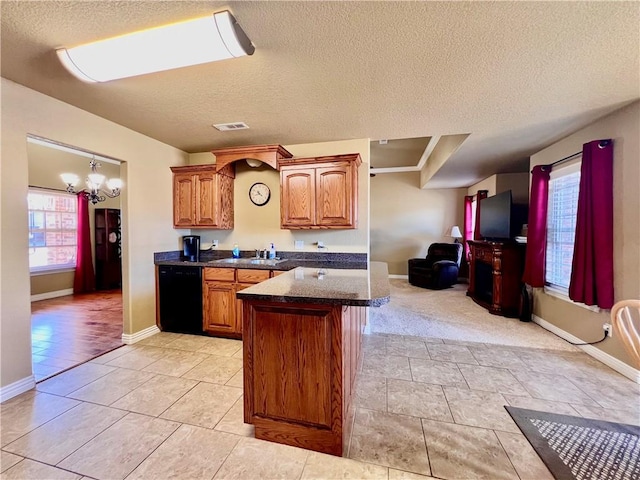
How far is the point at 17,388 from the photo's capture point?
2.09 meters

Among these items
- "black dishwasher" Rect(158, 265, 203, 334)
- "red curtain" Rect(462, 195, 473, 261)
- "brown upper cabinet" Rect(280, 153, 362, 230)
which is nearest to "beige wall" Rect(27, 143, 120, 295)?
"black dishwasher" Rect(158, 265, 203, 334)

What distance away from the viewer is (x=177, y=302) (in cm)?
332

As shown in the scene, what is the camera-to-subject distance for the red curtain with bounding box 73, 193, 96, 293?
5.51m

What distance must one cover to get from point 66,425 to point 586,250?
4.67m

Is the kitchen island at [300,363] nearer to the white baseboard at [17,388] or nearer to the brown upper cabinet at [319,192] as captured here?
the brown upper cabinet at [319,192]

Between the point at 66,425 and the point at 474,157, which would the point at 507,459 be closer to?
the point at 66,425

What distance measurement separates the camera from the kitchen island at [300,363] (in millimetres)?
1515

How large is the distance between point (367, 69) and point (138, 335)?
366cm

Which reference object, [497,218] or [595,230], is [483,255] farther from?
[595,230]

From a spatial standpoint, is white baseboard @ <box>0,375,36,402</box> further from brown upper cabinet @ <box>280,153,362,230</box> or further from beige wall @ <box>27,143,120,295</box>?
beige wall @ <box>27,143,120,295</box>

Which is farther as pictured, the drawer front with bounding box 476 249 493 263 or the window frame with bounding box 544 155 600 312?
the drawer front with bounding box 476 249 493 263

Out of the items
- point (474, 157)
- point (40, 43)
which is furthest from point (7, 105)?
point (474, 157)

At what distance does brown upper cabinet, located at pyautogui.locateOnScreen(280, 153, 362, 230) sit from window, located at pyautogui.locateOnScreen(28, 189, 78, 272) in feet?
17.1

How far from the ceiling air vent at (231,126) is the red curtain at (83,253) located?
458 cm
